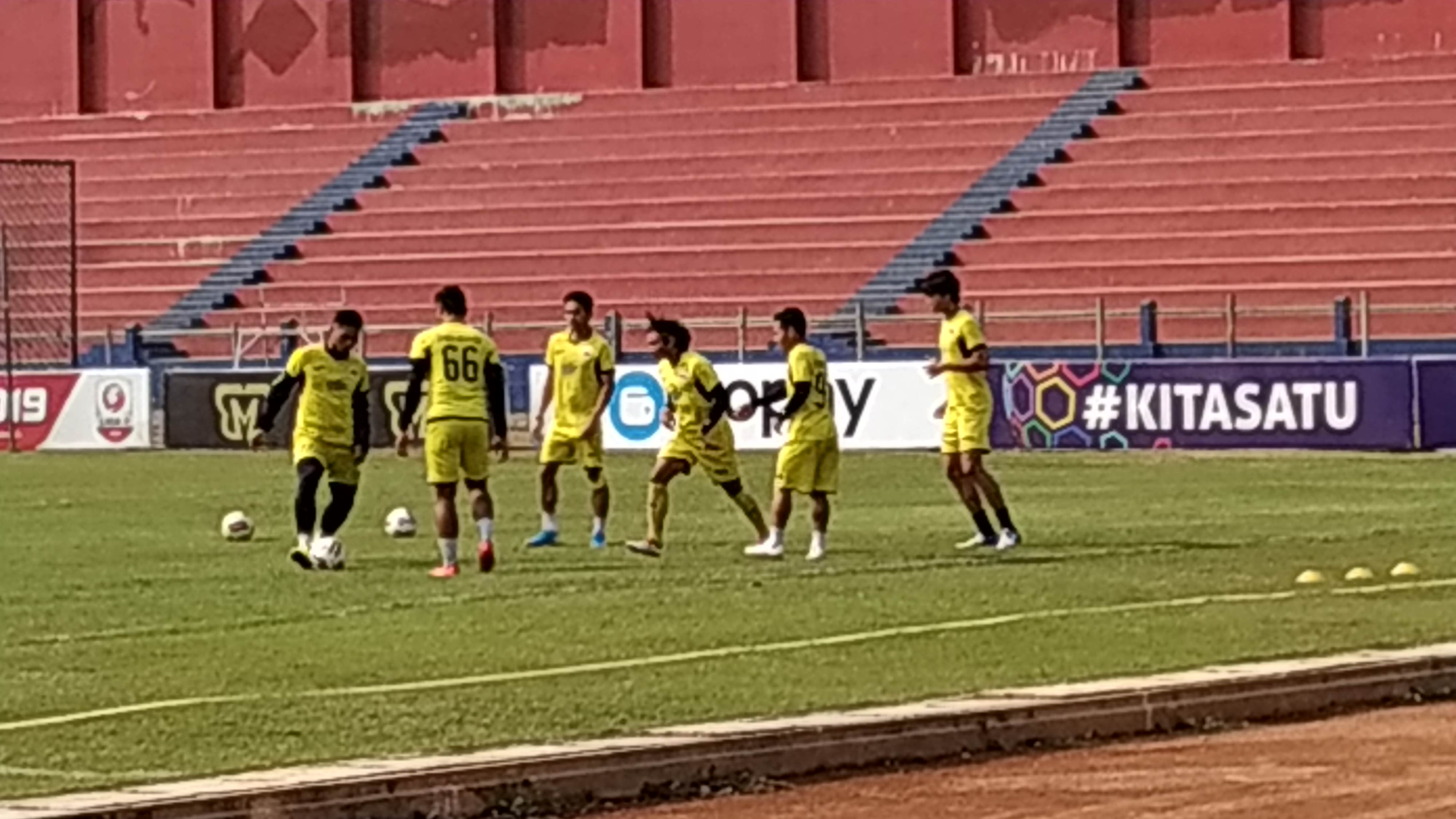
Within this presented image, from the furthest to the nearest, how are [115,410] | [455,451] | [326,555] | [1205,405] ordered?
1. [115,410]
2. [1205,405]
3. [326,555]
4. [455,451]

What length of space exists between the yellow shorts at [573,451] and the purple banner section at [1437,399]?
1491cm

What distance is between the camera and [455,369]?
827 inches

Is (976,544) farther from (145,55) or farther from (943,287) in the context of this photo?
(145,55)

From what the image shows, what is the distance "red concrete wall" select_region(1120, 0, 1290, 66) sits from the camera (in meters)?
48.3

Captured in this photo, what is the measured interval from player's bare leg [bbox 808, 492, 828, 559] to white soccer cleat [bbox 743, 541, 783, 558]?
201 millimetres

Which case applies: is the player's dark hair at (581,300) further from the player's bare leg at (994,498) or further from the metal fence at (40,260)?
the metal fence at (40,260)

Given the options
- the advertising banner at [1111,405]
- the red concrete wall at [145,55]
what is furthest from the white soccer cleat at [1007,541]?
the red concrete wall at [145,55]

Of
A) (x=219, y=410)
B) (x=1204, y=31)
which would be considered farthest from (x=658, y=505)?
(x=1204, y=31)

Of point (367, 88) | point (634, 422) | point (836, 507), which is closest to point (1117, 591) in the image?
point (836, 507)

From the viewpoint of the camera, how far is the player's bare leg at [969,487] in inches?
872

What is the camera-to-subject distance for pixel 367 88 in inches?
2175

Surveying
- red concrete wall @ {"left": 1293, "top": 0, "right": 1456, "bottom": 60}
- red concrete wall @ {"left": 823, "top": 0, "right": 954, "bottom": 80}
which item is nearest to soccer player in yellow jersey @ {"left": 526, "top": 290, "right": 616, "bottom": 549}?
red concrete wall @ {"left": 1293, "top": 0, "right": 1456, "bottom": 60}

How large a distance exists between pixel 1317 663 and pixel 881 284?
31.1 meters

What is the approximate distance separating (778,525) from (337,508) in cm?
288
